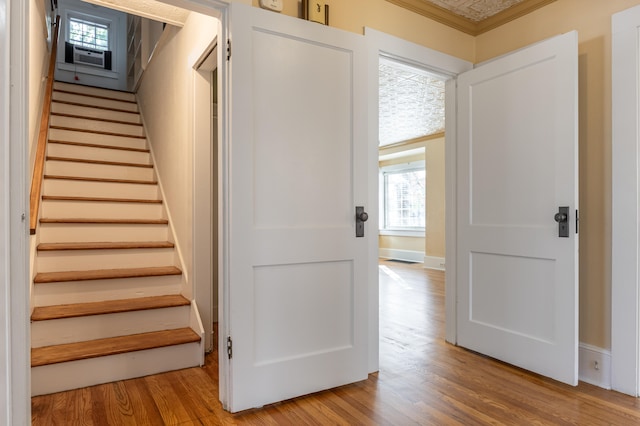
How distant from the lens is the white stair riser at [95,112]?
14.6 ft

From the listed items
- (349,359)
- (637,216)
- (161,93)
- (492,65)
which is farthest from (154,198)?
(637,216)

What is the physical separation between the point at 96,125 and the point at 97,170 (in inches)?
38.0

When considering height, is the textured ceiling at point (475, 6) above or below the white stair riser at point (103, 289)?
above

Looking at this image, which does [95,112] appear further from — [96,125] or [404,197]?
[404,197]

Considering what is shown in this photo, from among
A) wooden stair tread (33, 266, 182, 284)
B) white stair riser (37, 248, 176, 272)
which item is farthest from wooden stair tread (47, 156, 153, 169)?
wooden stair tread (33, 266, 182, 284)

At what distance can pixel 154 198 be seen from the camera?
149 inches

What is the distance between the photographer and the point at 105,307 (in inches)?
98.0

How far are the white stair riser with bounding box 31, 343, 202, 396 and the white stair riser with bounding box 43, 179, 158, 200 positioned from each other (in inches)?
71.8

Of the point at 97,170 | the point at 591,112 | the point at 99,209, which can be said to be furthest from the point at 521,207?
the point at 97,170

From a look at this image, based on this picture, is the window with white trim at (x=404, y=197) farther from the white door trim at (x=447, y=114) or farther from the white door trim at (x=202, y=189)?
the white door trim at (x=202, y=189)

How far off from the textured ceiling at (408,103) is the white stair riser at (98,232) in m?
2.31

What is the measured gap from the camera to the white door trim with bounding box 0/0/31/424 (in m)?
0.95

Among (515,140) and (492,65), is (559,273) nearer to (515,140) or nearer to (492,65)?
(515,140)

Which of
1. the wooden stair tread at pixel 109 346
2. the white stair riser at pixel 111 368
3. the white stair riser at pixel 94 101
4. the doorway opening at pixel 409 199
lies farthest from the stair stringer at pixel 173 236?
the doorway opening at pixel 409 199
